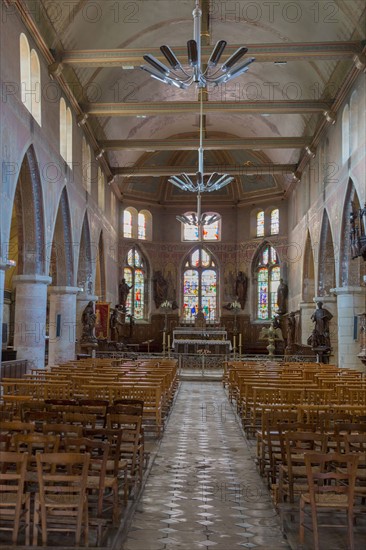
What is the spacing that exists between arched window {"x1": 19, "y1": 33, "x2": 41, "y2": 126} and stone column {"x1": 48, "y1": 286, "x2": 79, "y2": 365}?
→ 838 centimetres

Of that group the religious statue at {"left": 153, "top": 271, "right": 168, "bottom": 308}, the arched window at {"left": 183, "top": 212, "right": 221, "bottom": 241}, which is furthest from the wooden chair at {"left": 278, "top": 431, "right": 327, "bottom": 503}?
the arched window at {"left": 183, "top": 212, "right": 221, "bottom": 241}

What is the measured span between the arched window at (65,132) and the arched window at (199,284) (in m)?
19.9

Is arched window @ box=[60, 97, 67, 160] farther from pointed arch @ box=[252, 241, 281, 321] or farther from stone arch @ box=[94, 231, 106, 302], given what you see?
pointed arch @ box=[252, 241, 281, 321]

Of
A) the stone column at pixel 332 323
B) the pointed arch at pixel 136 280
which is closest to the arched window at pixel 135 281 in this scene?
the pointed arch at pixel 136 280

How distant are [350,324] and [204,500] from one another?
17424mm

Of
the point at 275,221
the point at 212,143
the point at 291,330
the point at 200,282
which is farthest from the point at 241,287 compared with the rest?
the point at 212,143

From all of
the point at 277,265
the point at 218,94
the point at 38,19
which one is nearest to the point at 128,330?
the point at 277,265

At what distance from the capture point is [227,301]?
43.8 metres

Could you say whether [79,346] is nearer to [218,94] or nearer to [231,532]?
[218,94]

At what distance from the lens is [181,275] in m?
44.8

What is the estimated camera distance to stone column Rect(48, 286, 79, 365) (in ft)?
84.3

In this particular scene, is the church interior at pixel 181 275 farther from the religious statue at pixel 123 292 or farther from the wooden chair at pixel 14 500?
the religious statue at pixel 123 292

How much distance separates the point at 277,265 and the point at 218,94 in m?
13.3

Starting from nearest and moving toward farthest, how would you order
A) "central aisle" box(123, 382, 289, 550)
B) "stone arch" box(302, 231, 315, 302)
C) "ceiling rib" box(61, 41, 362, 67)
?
"central aisle" box(123, 382, 289, 550)
"ceiling rib" box(61, 41, 362, 67)
"stone arch" box(302, 231, 315, 302)
